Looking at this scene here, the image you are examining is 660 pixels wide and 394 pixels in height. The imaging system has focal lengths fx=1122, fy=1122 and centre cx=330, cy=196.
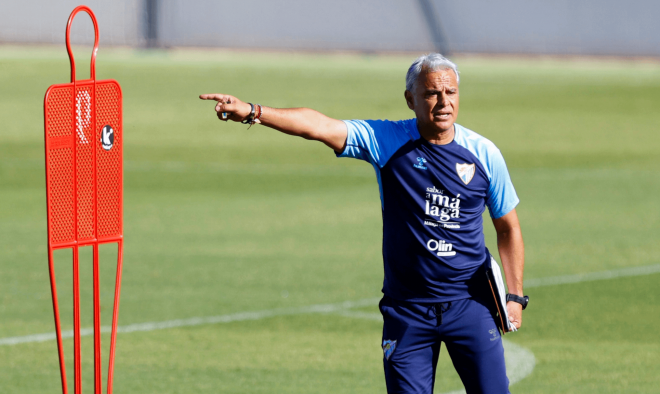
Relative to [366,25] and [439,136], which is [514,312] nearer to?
[439,136]

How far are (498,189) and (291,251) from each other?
7995 mm

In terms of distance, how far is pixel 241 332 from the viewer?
9.60 meters

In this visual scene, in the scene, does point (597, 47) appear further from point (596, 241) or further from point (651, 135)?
point (596, 241)

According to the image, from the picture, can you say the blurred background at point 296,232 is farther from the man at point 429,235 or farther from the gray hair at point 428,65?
the gray hair at point 428,65

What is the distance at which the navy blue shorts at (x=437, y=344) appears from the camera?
5422 mm

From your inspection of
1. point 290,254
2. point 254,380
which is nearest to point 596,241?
point 290,254

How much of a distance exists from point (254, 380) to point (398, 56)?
146 feet

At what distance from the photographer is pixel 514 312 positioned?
225 inches

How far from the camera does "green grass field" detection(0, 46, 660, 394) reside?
28.0 feet

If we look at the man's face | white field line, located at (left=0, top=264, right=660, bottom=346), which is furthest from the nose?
white field line, located at (left=0, top=264, right=660, bottom=346)

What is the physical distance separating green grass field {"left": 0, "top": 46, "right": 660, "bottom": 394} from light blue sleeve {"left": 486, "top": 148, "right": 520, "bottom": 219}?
2723mm

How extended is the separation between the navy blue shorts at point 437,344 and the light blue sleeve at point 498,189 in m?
0.48

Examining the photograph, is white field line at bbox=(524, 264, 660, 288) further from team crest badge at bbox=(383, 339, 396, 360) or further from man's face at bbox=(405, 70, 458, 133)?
man's face at bbox=(405, 70, 458, 133)

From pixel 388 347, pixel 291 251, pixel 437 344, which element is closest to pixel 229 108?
pixel 388 347
